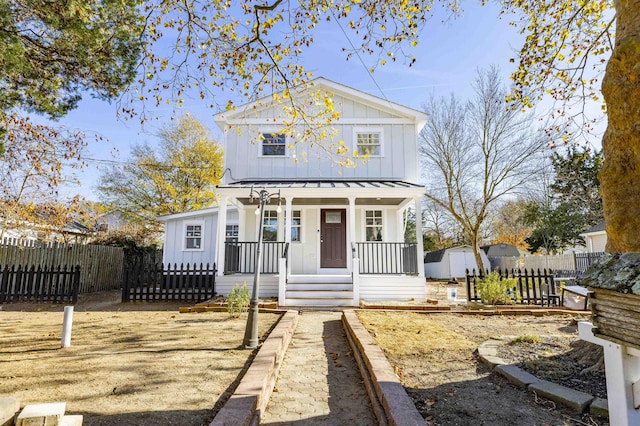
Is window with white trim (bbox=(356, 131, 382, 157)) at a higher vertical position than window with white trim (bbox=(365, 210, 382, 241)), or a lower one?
higher

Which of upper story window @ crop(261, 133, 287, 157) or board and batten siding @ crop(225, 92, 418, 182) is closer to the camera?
board and batten siding @ crop(225, 92, 418, 182)

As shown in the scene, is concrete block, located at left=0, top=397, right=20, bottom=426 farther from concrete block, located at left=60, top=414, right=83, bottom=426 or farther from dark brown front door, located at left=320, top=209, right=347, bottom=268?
dark brown front door, located at left=320, top=209, right=347, bottom=268

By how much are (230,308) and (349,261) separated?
4923 mm

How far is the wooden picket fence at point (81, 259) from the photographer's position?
11359 mm

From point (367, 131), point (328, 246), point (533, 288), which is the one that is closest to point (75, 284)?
point (328, 246)

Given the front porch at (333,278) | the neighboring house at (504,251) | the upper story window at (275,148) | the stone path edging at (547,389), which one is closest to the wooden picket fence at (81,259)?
the front porch at (333,278)

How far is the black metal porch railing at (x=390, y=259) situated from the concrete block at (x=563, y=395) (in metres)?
7.25

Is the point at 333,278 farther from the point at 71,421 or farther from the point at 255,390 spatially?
the point at 71,421

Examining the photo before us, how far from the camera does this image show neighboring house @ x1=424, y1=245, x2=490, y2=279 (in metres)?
23.7

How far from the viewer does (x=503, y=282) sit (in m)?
9.15

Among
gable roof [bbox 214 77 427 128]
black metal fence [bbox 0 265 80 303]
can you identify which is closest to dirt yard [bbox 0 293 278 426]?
black metal fence [bbox 0 265 80 303]

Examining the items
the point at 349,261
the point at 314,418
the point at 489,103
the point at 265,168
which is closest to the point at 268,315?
the point at 349,261

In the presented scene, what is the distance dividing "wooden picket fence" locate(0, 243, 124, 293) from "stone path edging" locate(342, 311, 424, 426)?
35.3 feet

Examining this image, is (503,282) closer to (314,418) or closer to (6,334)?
(314,418)
